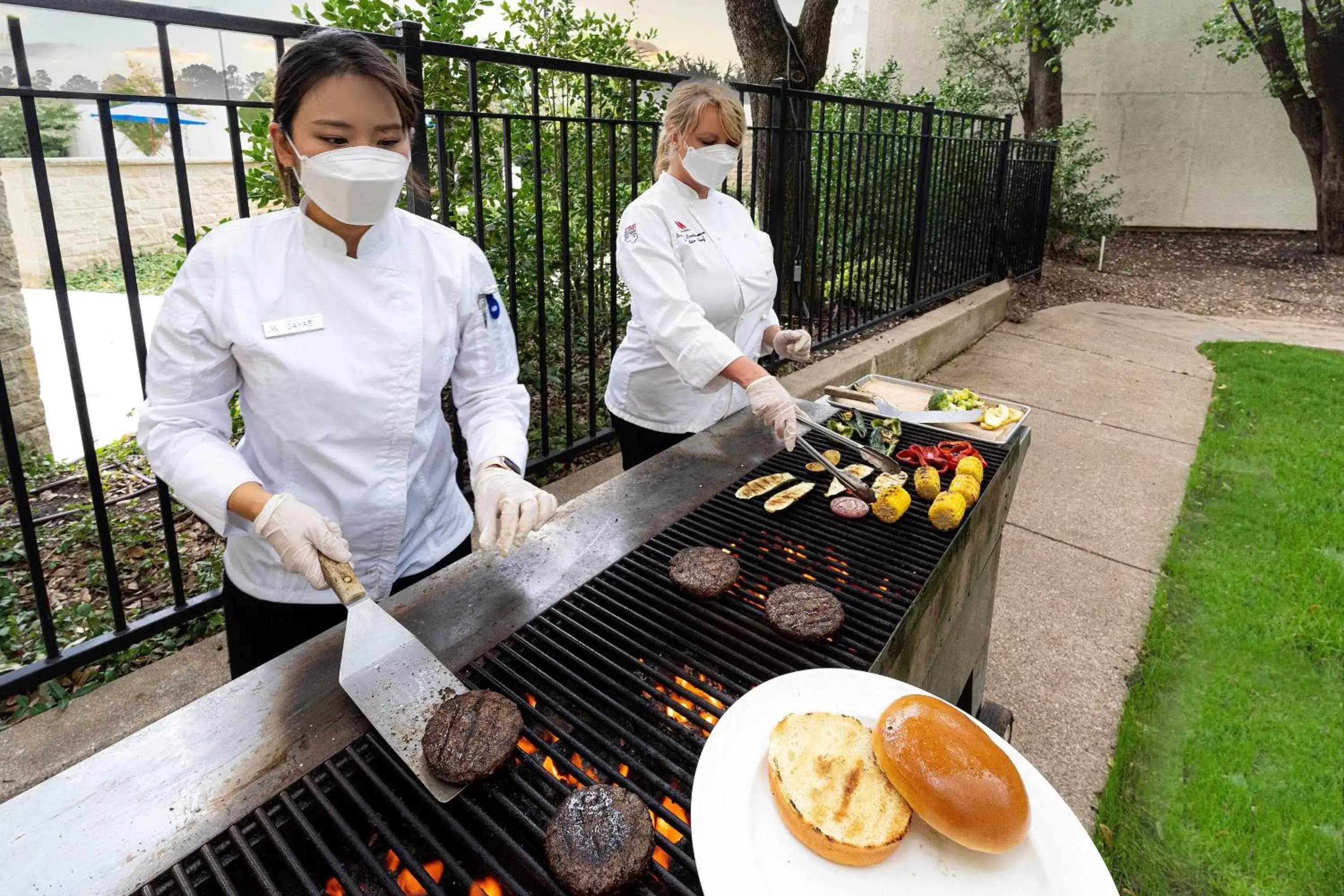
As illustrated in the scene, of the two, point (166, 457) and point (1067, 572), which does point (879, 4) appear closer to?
point (1067, 572)

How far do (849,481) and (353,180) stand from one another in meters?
1.36

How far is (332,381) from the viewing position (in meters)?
1.68

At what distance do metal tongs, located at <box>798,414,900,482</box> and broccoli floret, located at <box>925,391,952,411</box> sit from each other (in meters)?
0.49

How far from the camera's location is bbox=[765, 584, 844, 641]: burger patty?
148 centimetres

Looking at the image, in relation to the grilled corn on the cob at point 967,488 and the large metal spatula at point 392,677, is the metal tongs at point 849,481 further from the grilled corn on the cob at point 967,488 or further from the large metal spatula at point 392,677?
the large metal spatula at point 392,677

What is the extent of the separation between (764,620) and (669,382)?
5.15ft

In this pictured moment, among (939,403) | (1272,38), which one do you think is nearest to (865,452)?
(939,403)

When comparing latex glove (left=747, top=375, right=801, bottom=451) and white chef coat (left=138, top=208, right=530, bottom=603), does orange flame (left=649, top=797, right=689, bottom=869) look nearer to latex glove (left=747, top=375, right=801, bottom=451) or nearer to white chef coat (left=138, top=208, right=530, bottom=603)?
white chef coat (left=138, top=208, right=530, bottom=603)

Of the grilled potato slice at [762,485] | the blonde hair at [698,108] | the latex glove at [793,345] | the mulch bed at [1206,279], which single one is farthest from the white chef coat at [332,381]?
the mulch bed at [1206,279]

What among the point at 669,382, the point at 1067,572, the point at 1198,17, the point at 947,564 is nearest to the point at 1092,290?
the point at 1198,17

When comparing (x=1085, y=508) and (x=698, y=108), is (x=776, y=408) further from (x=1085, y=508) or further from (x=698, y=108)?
(x=1085, y=508)

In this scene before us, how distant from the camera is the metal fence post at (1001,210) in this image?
8.48 meters

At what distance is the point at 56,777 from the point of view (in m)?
1.14

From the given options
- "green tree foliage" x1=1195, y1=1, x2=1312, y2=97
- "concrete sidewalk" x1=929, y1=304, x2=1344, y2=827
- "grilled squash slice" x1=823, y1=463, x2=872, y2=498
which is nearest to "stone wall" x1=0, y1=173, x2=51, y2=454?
"grilled squash slice" x1=823, y1=463, x2=872, y2=498
